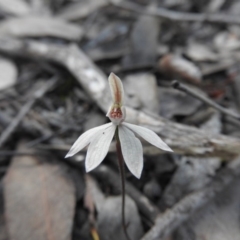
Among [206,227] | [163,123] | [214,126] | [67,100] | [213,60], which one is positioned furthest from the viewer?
[213,60]

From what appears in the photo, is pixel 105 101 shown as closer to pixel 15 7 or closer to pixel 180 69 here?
pixel 180 69

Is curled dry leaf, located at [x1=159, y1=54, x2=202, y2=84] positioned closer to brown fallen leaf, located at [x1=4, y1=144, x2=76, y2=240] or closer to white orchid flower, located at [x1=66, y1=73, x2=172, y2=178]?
brown fallen leaf, located at [x1=4, y1=144, x2=76, y2=240]

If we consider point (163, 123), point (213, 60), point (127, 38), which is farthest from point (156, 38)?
point (163, 123)

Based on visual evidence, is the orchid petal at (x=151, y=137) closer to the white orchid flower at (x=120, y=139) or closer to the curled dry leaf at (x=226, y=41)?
the white orchid flower at (x=120, y=139)

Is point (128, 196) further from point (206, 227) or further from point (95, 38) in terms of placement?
point (95, 38)

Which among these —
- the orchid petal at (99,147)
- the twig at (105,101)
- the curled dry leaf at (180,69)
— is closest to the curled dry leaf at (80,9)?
the twig at (105,101)

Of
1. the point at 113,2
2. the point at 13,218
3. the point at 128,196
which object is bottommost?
the point at 13,218

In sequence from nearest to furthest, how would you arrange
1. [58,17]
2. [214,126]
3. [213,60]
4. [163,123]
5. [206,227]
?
[206,227] → [163,123] → [214,126] → [213,60] → [58,17]
